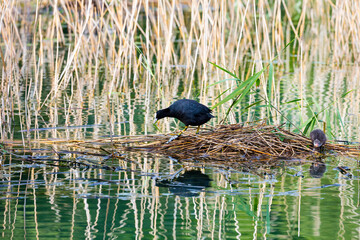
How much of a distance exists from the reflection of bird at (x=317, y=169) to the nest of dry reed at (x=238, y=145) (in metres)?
0.34

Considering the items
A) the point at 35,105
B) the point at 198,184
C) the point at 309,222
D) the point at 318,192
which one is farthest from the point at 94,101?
the point at 309,222

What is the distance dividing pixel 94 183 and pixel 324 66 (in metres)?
9.25

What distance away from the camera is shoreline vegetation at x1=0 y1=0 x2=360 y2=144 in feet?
21.2

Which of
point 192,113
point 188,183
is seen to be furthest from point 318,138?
point 188,183

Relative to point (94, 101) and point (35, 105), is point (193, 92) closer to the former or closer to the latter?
point (94, 101)

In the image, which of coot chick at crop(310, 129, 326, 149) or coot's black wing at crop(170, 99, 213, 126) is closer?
coot chick at crop(310, 129, 326, 149)

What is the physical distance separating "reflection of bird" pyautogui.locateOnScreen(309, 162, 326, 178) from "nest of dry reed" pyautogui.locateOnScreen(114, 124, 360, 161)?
34 centimetres

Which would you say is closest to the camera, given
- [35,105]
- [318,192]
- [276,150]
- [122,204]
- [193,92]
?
[122,204]

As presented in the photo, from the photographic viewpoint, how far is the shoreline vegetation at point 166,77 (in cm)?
646

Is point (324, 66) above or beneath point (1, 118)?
above

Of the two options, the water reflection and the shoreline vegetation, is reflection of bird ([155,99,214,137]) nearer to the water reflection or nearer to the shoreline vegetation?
the shoreline vegetation

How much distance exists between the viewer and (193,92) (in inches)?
369

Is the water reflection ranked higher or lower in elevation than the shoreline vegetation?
lower

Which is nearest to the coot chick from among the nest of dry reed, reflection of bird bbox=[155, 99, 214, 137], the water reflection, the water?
the nest of dry reed
